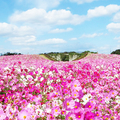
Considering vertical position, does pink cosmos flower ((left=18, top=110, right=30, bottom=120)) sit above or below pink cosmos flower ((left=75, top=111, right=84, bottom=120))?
below

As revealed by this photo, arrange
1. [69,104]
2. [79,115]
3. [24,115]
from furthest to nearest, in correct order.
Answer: [24,115] < [69,104] < [79,115]

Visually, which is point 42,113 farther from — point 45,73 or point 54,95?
point 45,73

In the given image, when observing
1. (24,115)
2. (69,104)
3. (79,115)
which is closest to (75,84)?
(69,104)

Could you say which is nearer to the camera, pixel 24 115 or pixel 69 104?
pixel 69 104

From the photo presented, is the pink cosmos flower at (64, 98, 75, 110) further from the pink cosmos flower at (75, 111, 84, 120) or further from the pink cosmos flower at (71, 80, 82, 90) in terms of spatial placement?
the pink cosmos flower at (71, 80, 82, 90)

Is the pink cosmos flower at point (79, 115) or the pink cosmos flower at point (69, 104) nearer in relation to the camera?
the pink cosmos flower at point (79, 115)

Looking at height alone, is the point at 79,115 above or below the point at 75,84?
below

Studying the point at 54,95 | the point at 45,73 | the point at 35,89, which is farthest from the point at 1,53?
the point at 54,95

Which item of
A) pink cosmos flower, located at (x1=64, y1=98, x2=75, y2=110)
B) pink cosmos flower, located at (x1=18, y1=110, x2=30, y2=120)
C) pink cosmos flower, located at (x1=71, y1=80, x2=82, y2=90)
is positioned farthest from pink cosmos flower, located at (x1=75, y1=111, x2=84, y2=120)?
pink cosmos flower, located at (x1=18, y1=110, x2=30, y2=120)

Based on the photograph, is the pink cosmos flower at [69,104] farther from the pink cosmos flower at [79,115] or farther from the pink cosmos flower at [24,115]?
the pink cosmos flower at [24,115]

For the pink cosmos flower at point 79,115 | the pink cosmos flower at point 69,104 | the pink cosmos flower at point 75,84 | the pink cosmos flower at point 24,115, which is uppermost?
the pink cosmos flower at point 75,84

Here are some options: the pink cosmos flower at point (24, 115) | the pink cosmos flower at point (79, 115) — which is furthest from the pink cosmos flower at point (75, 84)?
the pink cosmos flower at point (24, 115)

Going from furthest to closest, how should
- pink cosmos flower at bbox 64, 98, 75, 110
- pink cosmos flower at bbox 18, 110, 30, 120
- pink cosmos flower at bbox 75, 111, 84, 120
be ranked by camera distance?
pink cosmos flower at bbox 18, 110, 30, 120, pink cosmos flower at bbox 64, 98, 75, 110, pink cosmos flower at bbox 75, 111, 84, 120

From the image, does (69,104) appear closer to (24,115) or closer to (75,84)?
(75,84)
